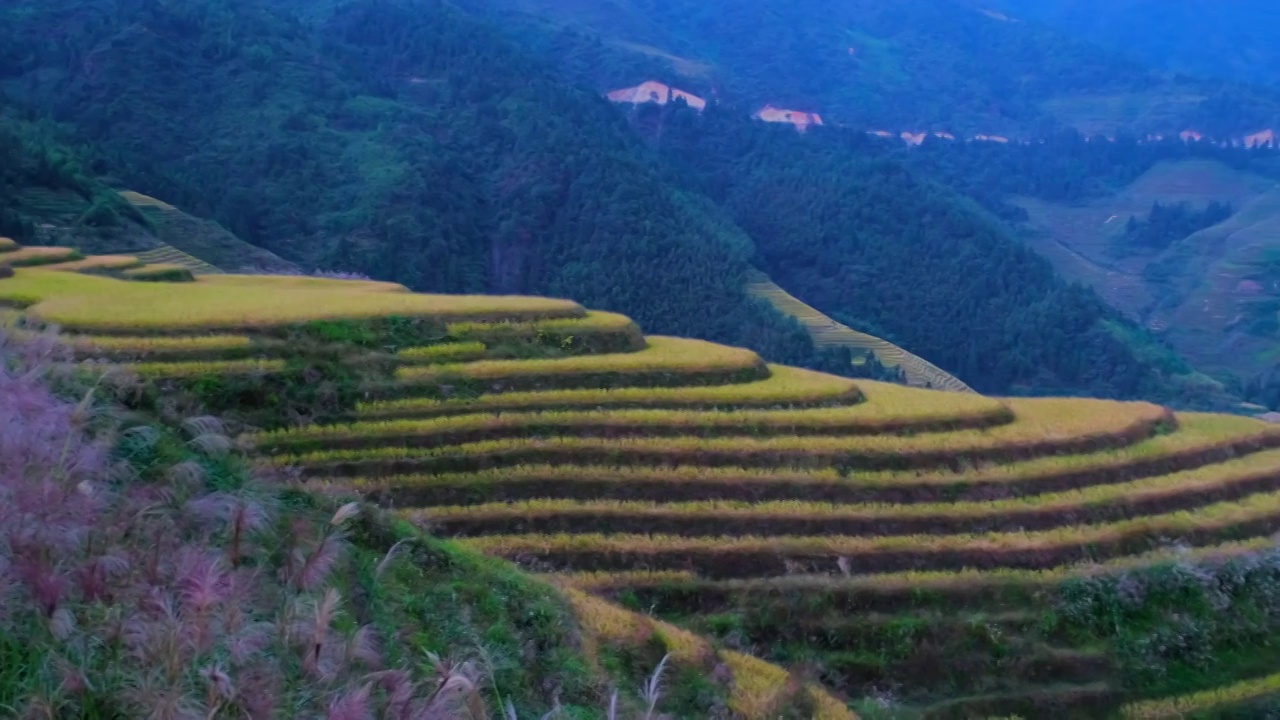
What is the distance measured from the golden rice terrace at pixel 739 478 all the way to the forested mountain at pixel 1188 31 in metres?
138

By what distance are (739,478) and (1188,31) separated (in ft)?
552

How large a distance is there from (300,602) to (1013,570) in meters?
8.69

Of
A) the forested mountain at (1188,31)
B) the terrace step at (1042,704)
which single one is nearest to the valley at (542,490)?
the terrace step at (1042,704)

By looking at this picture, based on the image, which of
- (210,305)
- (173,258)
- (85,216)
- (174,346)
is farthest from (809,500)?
(85,216)

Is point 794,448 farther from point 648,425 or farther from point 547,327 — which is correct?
point 547,327

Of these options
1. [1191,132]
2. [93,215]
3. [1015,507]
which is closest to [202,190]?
[93,215]

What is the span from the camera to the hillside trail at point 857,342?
104ft

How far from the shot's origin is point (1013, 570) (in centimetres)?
1026

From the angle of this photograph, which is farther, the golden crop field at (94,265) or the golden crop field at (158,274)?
the golden crop field at (158,274)

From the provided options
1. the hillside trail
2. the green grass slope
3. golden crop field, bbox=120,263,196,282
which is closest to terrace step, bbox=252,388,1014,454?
golden crop field, bbox=120,263,196,282

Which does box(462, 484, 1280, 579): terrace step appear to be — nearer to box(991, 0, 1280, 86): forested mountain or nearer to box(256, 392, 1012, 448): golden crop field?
box(256, 392, 1012, 448): golden crop field

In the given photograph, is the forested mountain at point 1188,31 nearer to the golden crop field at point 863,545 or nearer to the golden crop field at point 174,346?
the golden crop field at point 863,545

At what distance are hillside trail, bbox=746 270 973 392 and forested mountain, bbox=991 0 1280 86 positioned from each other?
4475 inches

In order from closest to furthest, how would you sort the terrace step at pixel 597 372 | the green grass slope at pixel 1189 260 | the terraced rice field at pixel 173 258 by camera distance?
the terrace step at pixel 597 372 → the terraced rice field at pixel 173 258 → the green grass slope at pixel 1189 260
